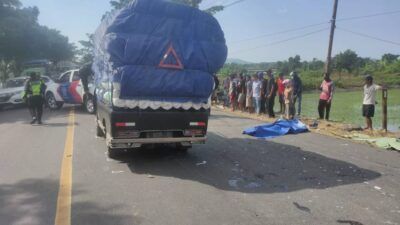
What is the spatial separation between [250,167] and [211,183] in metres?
1.36

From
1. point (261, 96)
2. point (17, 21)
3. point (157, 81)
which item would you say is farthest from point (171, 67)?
point (17, 21)

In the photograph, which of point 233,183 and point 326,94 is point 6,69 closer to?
point 326,94

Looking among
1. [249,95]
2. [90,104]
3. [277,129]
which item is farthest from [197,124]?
[249,95]

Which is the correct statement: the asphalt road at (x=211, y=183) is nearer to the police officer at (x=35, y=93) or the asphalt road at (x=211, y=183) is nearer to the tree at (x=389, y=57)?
the police officer at (x=35, y=93)

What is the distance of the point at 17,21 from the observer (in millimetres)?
32812

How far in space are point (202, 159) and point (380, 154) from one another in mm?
3894

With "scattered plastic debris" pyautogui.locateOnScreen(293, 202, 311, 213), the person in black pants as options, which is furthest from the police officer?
"scattered plastic debris" pyautogui.locateOnScreen(293, 202, 311, 213)

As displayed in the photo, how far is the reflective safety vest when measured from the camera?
14973 millimetres

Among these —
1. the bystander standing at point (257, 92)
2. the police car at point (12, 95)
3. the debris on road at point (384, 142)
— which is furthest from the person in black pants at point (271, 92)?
the police car at point (12, 95)

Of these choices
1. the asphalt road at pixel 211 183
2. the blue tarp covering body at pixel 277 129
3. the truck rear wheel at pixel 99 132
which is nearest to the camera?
the asphalt road at pixel 211 183

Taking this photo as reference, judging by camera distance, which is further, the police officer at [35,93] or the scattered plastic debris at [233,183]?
the police officer at [35,93]

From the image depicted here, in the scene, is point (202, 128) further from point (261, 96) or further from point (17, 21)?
point (17, 21)

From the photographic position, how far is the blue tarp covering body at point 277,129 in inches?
469

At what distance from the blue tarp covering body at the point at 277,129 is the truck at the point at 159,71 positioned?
3.84 meters
